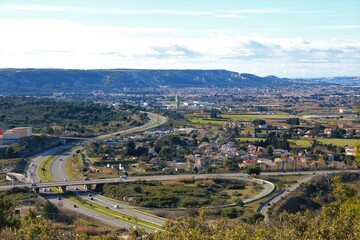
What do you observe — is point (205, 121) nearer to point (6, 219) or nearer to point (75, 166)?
point (75, 166)

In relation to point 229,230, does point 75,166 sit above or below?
below

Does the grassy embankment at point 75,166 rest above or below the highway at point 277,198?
below

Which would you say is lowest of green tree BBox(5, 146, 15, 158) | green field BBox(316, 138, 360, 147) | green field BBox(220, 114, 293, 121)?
green tree BBox(5, 146, 15, 158)

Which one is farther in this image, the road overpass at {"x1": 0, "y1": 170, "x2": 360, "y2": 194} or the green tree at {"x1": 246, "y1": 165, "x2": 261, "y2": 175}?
the green tree at {"x1": 246, "y1": 165, "x2": 261, "y2": 175}

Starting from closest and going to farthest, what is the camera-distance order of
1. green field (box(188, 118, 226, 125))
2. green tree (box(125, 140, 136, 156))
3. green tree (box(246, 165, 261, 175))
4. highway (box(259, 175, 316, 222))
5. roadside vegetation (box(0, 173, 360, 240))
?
roadside vegetation (box(0, 173, 360, 240)) < highway (box(259, 175, 316, 222)) < green tree (box(246, 165, 261, 175)) < green tree (box(125, 140, 136, 156)) < green field (box(188, 118, 226, 125))

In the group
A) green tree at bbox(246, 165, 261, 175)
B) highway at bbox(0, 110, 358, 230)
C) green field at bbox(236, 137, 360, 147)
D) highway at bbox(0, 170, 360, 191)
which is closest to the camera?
highway at bbox(0, 110, 358, 230)

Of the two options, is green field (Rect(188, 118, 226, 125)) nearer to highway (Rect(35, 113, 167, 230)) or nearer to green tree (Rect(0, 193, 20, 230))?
highway (Rect(35, 113, 167, 230))

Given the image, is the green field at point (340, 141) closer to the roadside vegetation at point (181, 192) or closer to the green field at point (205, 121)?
the green field at point (205, 121)

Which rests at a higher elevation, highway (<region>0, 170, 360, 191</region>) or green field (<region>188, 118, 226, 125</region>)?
green field (<region>188, 118, 226, 125</region>)

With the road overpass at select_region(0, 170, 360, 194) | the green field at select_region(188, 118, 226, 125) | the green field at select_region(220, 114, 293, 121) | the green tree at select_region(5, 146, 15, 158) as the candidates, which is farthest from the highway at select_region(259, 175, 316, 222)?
the green field at select_region(220, 114, 293, 121)

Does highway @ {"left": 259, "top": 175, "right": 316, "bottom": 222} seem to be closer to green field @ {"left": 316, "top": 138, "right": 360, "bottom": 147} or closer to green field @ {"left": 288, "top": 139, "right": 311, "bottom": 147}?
green field @ {"left": 288, "top": 139, "right": 311, "bottom": 147}

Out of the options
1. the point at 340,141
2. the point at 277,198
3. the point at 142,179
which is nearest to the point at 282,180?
the point at 277,198

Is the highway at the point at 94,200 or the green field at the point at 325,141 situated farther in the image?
the green field at the point at 325,141

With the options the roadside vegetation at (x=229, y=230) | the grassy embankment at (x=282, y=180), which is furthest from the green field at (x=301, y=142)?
the roadside vegetation at (x=229, y=230)
